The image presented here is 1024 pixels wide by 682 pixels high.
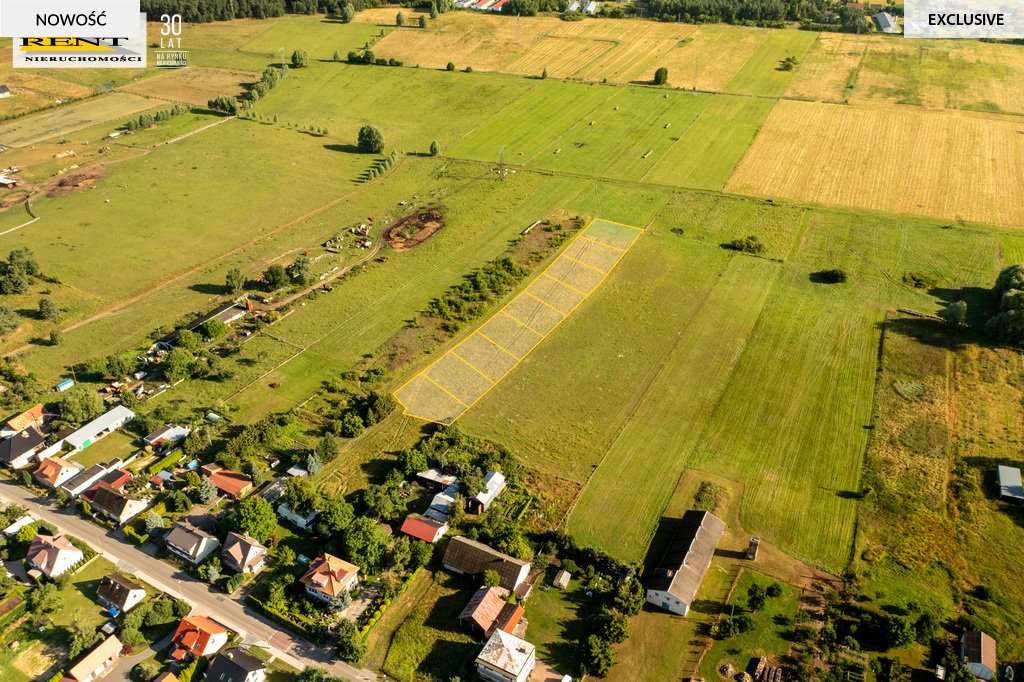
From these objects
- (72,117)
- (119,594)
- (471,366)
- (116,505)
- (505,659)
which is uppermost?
(72,117)

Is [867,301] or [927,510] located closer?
[927,510]

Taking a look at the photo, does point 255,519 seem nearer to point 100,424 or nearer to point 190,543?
point 190,543

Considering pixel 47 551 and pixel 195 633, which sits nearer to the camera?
pixel 195 633

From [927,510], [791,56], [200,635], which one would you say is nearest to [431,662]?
[200,635]

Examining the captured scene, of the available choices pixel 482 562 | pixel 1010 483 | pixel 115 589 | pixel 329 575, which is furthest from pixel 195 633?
pixel 1010 483

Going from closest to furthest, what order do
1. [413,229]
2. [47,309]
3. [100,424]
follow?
1. [100,424]
2. [47,309]
3. [413,229]

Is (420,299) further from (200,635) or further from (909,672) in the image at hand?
(909,672)

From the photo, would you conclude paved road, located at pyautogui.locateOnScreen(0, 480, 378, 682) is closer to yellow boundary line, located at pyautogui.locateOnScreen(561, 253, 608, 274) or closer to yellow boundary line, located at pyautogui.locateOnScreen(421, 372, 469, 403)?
yellow boundary line, located at pyautogui.locateOnScreen(421, 372, 469, 403)

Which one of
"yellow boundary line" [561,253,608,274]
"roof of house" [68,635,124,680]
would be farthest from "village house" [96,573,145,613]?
"yellow boundary line" [561,253,608,274]
